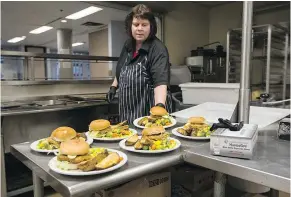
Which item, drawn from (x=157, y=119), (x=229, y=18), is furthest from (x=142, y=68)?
(x=229, y=18)

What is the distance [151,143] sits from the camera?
0.91 meters

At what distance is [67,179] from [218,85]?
5.83ft

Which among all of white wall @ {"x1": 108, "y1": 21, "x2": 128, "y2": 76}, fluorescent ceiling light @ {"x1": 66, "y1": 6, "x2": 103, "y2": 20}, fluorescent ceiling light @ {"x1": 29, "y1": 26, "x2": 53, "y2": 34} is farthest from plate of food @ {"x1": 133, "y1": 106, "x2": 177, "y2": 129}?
fluorescent ceiling light @ {"x1": 29, "y1": 26, "x2": 53, "y2": 34}

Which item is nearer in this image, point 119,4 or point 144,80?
point 144,80

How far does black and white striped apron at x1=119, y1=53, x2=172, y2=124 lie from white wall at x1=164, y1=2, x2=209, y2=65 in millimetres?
2346

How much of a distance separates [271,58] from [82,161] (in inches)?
Answer: 148

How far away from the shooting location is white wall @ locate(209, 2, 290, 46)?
4.09 metres

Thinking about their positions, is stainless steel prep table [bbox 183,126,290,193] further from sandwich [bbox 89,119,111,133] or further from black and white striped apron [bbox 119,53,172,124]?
black and white striped apron [bbox 119,53,172,124]

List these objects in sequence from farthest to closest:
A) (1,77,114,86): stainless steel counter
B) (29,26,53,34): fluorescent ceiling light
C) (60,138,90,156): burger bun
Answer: (29,26,53,34): fluorescent ceiling light → (1,77,114,86): stainless steel counter → (60,138,90,156): burger bun

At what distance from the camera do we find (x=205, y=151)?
81cm

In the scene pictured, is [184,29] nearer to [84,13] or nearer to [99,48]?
[84,13]

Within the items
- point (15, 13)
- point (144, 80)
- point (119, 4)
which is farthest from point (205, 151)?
point (15, 13)

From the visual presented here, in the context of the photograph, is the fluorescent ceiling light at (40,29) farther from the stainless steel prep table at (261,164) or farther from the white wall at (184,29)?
the stainless steel prep table at (261,164)

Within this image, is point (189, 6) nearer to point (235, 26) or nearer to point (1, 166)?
point (235, 26)
